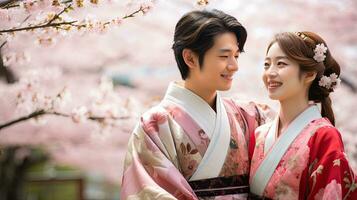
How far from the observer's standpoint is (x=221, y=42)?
283 centimetres

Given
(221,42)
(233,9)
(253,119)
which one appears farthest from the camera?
(233,9)

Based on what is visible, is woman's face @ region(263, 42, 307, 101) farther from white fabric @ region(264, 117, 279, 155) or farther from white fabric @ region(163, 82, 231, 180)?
white fabric @ region(163, 82, 231, 180)

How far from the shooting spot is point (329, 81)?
2.86 meters

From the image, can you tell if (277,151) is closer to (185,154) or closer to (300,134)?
(300,134)

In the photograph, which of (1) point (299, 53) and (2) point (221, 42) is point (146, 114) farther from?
(1) point (299, 53)

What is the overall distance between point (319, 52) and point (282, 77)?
A: 0.18m

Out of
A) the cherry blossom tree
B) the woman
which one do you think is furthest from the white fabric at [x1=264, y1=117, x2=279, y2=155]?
the cherry blossom tree

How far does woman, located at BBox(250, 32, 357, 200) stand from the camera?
2.65 metres

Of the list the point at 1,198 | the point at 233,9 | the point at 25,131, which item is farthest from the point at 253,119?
the point at 1,198

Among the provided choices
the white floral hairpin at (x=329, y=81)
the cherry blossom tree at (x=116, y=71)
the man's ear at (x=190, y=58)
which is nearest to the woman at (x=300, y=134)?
the white floral hairpin at (x=329, y=81)

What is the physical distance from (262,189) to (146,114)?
56 centimetres

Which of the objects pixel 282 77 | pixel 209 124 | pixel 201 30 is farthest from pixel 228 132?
pixel 201 30

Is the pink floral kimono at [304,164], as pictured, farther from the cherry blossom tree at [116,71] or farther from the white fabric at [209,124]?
the cherry blossom tree at [116,71]

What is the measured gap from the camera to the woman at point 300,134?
2646 mm
